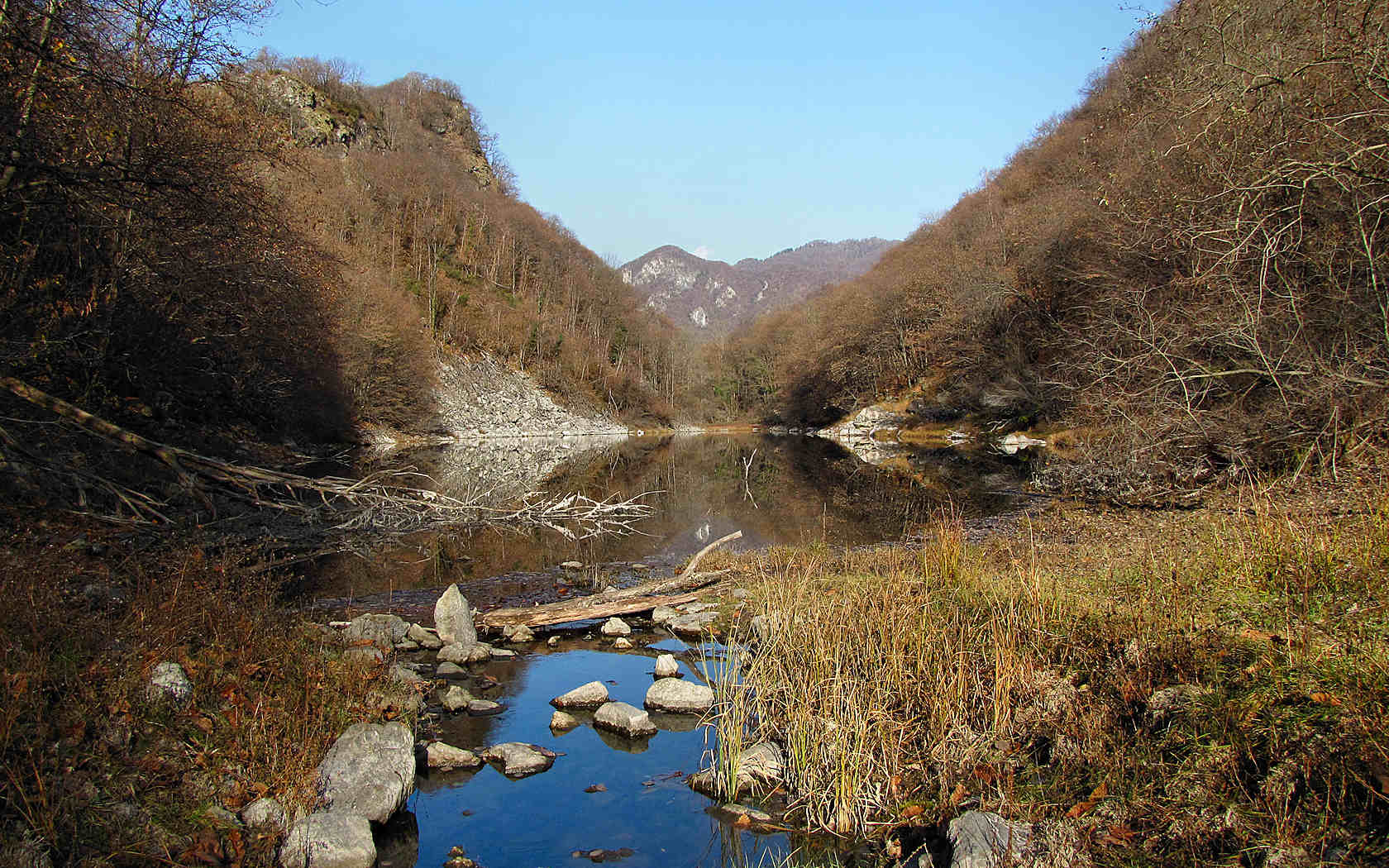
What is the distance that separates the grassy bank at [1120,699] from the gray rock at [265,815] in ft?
10.2

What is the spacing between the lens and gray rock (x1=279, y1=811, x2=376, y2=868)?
430 centimetres

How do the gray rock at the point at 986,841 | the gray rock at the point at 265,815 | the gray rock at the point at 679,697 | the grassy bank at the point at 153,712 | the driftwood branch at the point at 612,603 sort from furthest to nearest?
the driftwood branch at the point at 612,603 < the gray rock at the point at 679,697 < the gray rock at the point at 265,815 < the gray rock at the point at 986,841 < the grassy bank at the point at 153,712

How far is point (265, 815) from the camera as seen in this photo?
14.5 ft

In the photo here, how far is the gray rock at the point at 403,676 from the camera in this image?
6.68 m

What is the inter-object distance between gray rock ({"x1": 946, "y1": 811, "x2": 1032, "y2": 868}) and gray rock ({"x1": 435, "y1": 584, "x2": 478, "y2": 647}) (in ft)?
20.7

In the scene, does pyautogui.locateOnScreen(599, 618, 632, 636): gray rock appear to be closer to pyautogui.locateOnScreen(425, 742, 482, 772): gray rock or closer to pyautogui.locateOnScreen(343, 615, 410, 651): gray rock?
pyautogui.locateOnScreen(343, 615, 410, 651): gray rock

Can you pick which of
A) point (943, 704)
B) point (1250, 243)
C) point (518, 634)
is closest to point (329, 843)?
point (943, 704)

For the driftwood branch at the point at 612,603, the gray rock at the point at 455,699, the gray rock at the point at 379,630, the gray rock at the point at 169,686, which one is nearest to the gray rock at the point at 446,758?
the gray rock at the point at 455,699

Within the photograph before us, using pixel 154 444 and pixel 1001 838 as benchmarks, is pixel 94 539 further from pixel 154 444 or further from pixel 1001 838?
pixel 1001 838

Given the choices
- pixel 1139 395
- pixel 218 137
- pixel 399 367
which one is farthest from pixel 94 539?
pixel 399 367

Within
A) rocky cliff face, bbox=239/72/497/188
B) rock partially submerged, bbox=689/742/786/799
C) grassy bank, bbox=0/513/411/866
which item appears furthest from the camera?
rocky cliff face, bbox=239/72/497/188

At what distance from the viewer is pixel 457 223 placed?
78312 mm

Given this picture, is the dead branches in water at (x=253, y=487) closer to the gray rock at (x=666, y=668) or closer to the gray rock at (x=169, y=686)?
the gray rock at (x=169, y=686)

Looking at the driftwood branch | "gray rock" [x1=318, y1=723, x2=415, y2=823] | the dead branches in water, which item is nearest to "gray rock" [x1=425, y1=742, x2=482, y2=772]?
"gray rock" [x1=318, y1=723, x2=415, y2=823]
